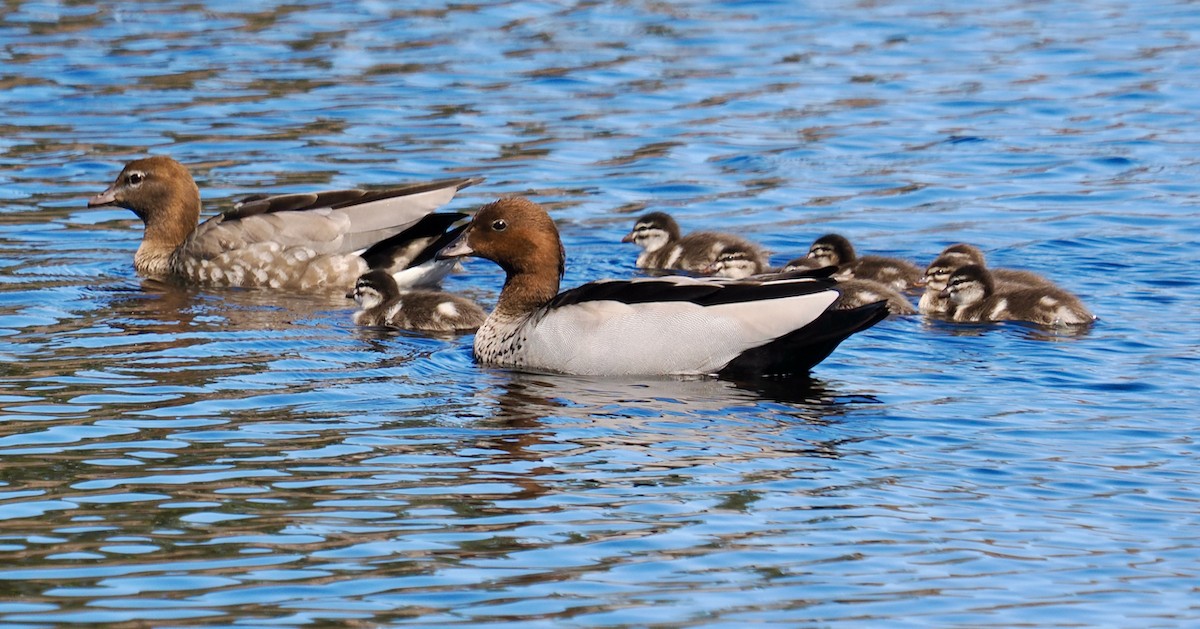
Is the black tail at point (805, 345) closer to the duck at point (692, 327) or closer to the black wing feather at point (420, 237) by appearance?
the duck at point (692, 327)

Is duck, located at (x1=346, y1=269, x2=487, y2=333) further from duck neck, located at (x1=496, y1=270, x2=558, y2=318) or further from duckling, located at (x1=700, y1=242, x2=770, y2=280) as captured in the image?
duckling, located at (x1=700, y1=242, x2=770, y2=280)

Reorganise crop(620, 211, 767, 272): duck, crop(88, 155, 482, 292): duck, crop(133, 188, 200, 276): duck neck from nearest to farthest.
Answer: crop(88, 155, 482, 292): duck
crop(620, 211, 767, 272): duck
crop(133, 188, 200, 276): duck neck

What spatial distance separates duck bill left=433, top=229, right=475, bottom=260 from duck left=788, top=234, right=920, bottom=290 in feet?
9.27

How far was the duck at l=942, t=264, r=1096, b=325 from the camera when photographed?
11.0m

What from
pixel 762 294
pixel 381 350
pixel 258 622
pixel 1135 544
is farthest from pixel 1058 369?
pixel 258 622

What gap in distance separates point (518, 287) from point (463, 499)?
11.4 ft

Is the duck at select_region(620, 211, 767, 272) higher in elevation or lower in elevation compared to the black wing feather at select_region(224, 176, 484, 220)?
lower

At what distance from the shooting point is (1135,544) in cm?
691

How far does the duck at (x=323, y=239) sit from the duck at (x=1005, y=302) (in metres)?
3.61

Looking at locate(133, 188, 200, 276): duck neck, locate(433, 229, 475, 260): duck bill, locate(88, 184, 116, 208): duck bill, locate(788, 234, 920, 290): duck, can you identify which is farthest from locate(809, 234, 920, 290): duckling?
locate(88, 184, 116, 208): duck bill

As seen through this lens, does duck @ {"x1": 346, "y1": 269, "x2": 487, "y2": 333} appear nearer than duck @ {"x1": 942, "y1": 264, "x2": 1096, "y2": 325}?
No

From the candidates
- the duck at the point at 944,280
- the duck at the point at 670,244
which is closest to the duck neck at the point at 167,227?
the duck at the point at 670,244

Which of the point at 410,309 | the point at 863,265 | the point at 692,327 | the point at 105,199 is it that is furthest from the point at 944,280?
the point at 105,199

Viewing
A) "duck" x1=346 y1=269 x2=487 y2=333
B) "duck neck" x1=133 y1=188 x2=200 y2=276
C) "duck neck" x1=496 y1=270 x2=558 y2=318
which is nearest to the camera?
"duck neck" x1=496 y1=270 x2=558 y2=318
